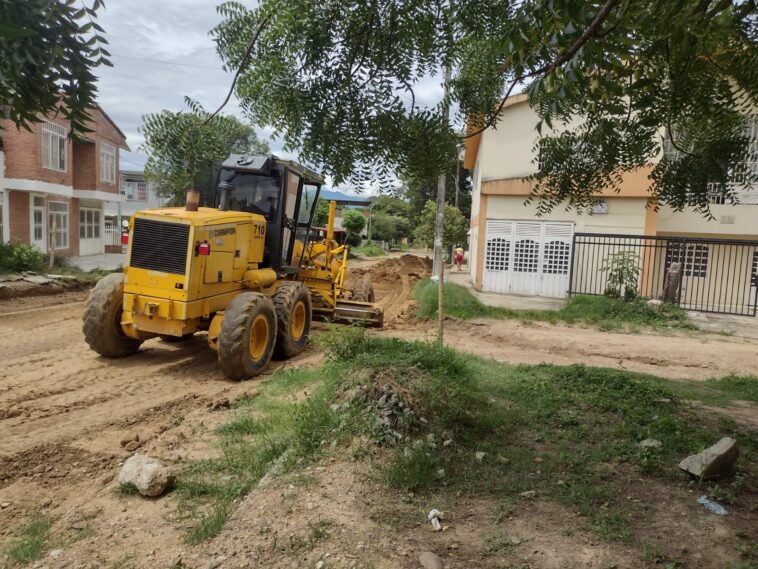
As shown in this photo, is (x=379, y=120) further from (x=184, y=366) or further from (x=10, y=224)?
(x=10, y=224)

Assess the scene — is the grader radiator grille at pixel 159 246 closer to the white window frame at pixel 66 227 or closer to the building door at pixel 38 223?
the building door at pixel 38 223

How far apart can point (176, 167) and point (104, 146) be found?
26.1 meters

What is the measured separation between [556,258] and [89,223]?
23.0 m

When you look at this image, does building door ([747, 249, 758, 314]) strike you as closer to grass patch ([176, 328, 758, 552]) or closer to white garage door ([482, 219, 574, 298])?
white garage door ([482, 219, 574, 298])

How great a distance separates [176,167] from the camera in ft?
14.6

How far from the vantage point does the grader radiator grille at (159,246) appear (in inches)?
274

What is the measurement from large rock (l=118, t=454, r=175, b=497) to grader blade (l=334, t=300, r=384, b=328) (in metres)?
6.76

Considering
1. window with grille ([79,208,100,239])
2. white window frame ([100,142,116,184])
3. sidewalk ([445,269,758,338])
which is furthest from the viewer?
window with grille ([79,208,100,239])

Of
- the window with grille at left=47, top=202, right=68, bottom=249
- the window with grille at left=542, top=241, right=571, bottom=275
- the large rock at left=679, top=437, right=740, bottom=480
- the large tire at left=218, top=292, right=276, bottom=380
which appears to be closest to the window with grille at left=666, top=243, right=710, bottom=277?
the window with grille at left=542, top=241, right=571, bottom=275

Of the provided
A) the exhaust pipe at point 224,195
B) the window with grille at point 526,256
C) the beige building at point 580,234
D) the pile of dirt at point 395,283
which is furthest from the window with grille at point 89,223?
the exhaust pipe at point 224,195

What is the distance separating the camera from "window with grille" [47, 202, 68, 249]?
925 inches

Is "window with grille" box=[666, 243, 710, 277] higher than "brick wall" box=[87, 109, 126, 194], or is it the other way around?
"brick wall" box=[87, 109, 126, 194]

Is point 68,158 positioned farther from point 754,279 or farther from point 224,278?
point 754,279

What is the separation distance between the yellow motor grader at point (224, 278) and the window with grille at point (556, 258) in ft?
29.5
